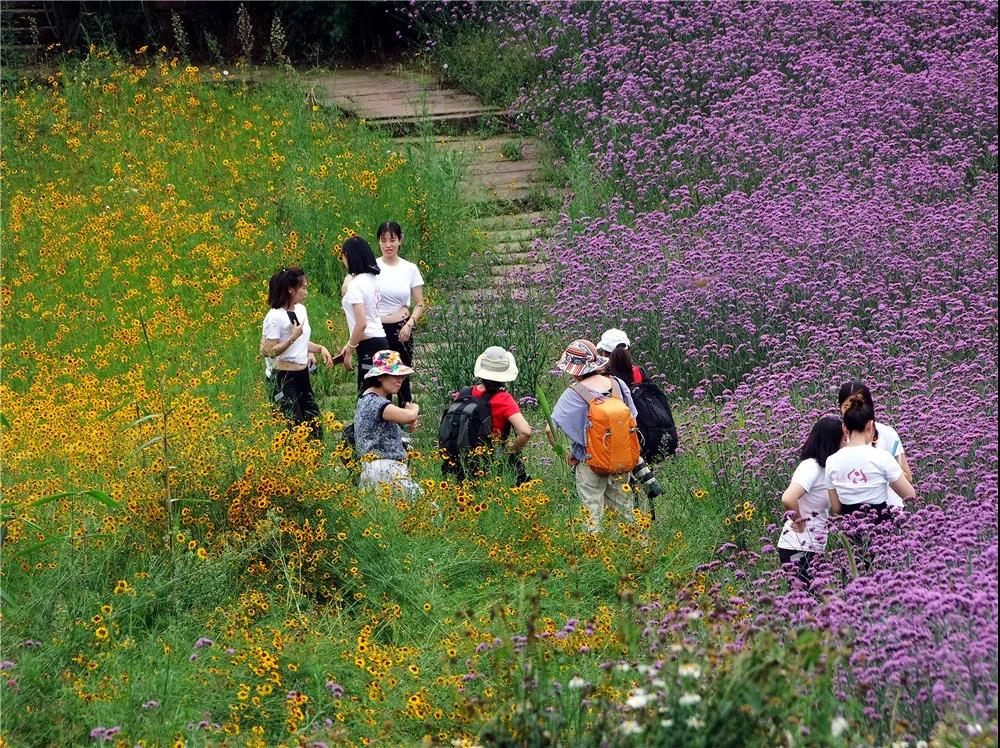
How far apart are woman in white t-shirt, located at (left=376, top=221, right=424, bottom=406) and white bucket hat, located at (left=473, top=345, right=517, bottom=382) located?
1.87 metres

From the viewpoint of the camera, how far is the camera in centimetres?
736

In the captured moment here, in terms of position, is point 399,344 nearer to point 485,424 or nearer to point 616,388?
point 485,424

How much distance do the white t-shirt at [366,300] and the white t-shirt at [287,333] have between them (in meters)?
0.45

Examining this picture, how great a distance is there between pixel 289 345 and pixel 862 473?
390 cm

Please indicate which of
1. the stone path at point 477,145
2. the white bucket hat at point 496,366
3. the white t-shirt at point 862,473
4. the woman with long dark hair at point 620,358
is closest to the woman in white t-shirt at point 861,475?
the white t-shirt at point 862,473

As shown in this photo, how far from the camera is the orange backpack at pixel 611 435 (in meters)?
7.17

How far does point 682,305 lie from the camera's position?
31.5ft

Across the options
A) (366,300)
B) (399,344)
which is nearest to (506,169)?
(399,344)

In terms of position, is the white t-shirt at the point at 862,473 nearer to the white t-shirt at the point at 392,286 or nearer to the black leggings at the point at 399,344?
the black leggings at the point at 399,344

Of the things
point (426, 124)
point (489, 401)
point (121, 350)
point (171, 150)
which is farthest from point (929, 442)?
point (171, 150)

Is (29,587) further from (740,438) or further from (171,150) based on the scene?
(171,150)

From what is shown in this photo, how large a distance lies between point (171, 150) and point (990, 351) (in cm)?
946

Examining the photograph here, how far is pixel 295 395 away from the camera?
29.0ft

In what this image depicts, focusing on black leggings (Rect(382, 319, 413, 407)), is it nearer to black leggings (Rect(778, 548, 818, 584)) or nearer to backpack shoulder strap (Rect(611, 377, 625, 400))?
backpack shoulder strap (Rect(611, 377, 625, 400))
